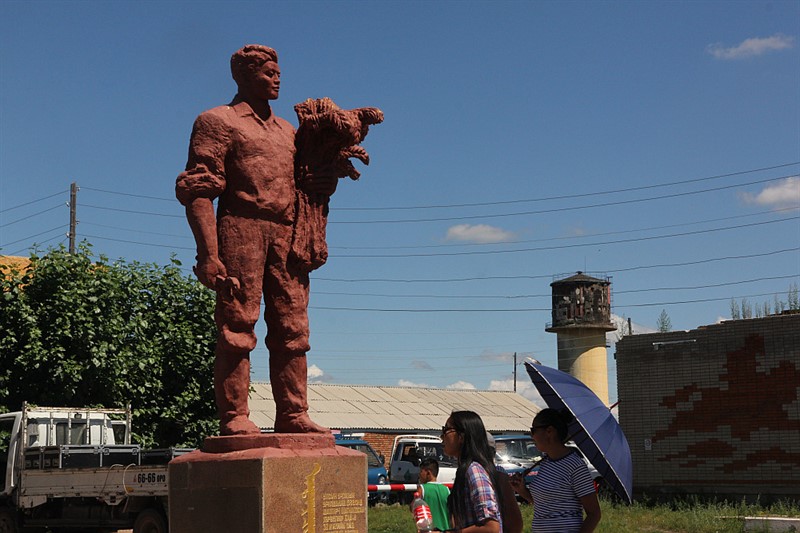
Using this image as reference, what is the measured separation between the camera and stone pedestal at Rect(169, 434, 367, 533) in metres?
6.29

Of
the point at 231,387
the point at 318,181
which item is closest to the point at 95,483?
the point at 231,387

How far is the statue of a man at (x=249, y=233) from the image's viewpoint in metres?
6.87

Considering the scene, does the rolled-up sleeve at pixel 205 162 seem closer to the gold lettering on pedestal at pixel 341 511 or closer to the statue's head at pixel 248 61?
the statue's head at pixel 248 61

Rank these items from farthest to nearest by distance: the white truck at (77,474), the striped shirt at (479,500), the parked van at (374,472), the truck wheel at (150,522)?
the parked van at (374,472)
the white truck at (77,474)
the truck wheel at (150,522)
the striped shirt at (479,500)

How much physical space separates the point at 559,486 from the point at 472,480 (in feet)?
2.88

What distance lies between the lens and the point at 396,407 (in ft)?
126

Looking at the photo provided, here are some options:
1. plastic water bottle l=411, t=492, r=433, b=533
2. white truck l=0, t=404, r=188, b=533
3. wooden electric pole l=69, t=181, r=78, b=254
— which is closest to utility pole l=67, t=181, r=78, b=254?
wooden electric pole l=69, t=181, r=78, b=254

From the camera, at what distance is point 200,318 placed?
71.1ft

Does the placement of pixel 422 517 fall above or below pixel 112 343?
below

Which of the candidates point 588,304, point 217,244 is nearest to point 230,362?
point 217,244

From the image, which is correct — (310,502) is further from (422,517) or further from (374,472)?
(374,472)

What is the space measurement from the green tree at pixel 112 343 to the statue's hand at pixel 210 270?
1288 centimetres

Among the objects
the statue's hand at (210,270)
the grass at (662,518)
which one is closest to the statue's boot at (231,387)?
the statue's hand at (210,270)

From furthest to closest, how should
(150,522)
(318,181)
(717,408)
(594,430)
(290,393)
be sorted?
(717,408), (150,522), (318,181), (290,393), (594,430)
